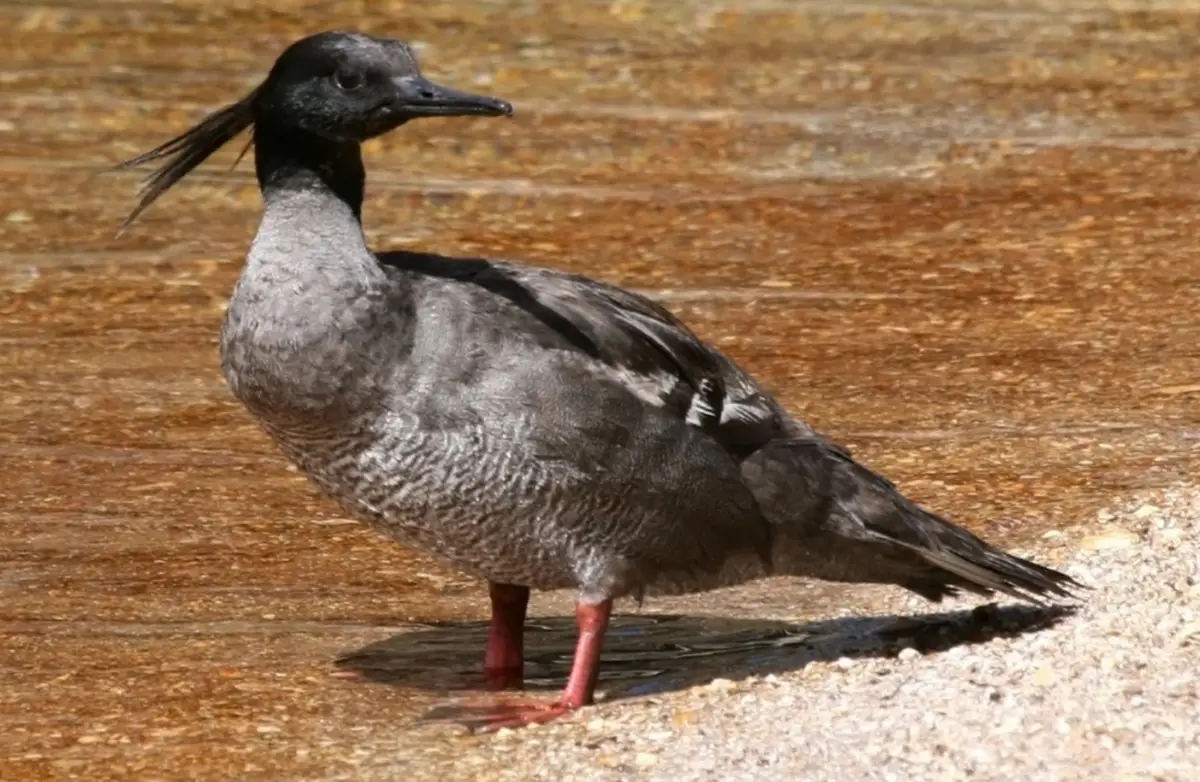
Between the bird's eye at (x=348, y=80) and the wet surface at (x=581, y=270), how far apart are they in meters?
1.69

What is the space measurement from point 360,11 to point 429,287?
882 cm

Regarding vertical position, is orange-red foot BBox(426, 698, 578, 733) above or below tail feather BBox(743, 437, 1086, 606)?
below

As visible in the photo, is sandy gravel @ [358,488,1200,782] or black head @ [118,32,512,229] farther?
black head @ [118,32,512,229]

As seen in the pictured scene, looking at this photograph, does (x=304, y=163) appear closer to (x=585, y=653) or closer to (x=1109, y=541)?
(x=585, y=653)

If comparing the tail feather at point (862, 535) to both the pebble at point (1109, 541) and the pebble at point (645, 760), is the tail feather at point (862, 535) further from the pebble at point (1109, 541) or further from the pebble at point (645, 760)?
the pebble at point (645, 760)

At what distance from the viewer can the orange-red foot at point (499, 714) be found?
6.11 m

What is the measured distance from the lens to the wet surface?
22.3ft

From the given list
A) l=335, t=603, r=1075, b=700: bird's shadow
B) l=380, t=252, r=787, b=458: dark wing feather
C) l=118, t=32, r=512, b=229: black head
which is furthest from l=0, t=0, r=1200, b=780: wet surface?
l=118, t=32, r=512, b=229: black head

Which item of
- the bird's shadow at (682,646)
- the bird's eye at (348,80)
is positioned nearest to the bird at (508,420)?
the bird's eye at (348,80)

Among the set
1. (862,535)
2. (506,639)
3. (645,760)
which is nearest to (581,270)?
(506,639)

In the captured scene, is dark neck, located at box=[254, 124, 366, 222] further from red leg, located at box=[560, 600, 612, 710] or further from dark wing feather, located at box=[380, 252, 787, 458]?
red leg, located at box=[560, 600, 612, 710]

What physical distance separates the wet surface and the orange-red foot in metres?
0.11

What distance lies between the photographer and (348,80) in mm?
Answer: 6105

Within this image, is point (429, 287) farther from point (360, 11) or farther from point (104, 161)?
point (360, 11)
